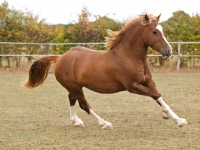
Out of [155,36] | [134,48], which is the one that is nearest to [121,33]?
[134,48]

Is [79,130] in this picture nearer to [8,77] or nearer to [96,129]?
[96,129]

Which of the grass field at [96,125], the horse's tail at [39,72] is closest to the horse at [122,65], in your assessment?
the grass field at [96,125]

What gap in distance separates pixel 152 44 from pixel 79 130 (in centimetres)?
187

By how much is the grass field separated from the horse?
376 millimetres

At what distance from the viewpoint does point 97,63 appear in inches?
278

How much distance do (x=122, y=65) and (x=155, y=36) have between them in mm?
713

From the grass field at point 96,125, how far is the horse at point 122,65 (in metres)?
0.38

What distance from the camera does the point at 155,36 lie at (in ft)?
21.4

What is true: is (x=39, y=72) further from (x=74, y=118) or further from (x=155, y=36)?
(x=155, y=36)

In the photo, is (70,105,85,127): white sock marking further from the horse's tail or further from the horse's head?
the horse's head

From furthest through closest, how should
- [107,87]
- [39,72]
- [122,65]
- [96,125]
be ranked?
[39,72] → [96,125] → [107,87] → [122,65]

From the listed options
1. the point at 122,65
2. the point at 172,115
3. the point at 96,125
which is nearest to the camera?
the point at 172,115

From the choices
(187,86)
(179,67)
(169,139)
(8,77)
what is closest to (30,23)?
(8,77)

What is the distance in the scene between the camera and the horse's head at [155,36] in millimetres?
Answer: 6434
